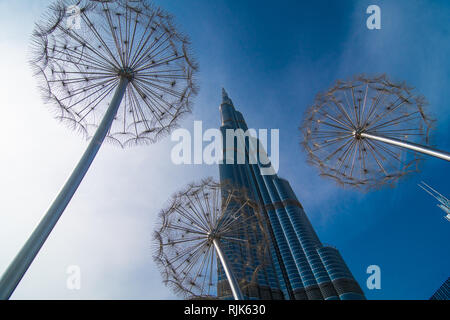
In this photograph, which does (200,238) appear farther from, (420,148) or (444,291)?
(444,291)

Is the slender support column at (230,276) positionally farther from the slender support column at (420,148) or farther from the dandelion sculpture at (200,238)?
the slender support column at (420,148)

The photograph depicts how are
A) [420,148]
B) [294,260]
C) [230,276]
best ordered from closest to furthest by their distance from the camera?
[420,148], [230,276], [294,260]

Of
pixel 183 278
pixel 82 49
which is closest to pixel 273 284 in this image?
pixel 183 278

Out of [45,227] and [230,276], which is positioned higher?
[45,227]

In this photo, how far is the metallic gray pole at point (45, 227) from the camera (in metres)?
4.81

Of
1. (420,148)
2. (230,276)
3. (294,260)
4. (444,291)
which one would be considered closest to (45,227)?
(230,276)

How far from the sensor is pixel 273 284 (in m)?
135

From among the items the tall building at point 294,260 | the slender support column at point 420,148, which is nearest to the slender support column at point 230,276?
the slender support column at point 420,148

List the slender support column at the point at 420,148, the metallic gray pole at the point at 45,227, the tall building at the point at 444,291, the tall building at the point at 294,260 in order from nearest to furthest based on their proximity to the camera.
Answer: the metallic gray pole at the point at 45,227 < the slender support column at the point at 420,148 < the tall building at the point at 294,260 < the tall building at the point at 444,291

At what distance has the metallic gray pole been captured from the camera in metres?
4.81

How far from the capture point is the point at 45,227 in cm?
585

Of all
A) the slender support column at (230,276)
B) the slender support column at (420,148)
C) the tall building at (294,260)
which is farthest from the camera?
the tall building at (294,260)

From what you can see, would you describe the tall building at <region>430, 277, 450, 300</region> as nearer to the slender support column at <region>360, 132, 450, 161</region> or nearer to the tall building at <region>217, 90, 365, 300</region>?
the tall building at <region>217, 90, 365, 300</region>
